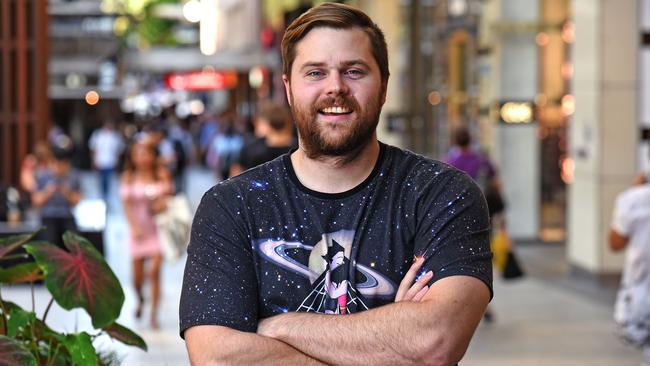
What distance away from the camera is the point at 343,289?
11.4 ft

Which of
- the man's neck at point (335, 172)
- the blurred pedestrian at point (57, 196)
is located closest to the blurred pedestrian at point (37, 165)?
the blurred pedestrian at point (57, 196)

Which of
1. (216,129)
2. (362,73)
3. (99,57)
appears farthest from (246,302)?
(216,129)

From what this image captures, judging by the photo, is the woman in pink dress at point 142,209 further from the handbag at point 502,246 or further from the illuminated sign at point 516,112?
the illuminated sign at point 516,112

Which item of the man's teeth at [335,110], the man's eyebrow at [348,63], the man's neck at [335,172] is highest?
the man's eyebrow at [348,63]

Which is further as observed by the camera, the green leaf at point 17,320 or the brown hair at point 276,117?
the brown hair at point 276,117

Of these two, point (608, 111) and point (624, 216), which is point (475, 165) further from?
point (624, 216)

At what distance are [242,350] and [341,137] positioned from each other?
22.2 inches

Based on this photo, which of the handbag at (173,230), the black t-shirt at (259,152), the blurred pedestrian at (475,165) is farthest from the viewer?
the blurred pedestrian at (475,165)

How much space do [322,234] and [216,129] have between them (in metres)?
42.9

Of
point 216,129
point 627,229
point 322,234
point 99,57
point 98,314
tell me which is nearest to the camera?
point 322,234

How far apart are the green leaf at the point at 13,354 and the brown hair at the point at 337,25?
99cm

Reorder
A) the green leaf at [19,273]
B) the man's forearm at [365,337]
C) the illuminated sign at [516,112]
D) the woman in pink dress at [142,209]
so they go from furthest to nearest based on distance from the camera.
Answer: the illuminated sign at [516,112] < the woman in pink dress at [142,209] < the green leaf at [19,273] < the man's forearm at [365,337]

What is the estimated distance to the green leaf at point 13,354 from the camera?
3705 mm

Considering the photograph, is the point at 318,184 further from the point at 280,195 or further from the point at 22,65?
the point at 22,65
